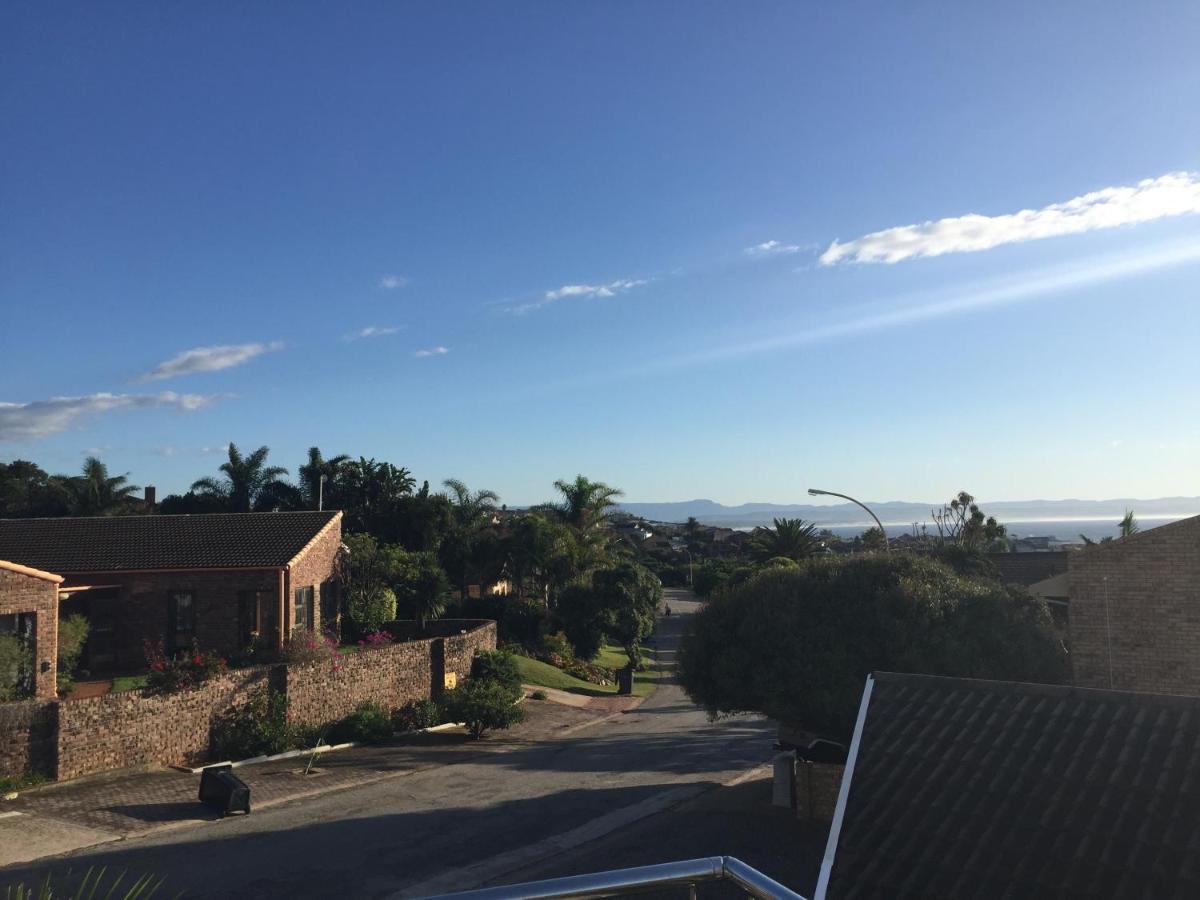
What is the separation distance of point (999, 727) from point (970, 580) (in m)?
11.8

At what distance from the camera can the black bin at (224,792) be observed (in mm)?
17266

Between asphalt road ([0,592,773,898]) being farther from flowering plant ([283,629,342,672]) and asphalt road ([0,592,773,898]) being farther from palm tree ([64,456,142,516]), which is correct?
palm tree ([64,456,142,516])

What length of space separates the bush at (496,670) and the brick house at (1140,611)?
17.1 meters

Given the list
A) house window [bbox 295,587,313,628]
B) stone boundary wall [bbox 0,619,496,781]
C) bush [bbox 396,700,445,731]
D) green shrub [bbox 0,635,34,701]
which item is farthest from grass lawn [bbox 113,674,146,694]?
bush [bbox 396,700,445,731]

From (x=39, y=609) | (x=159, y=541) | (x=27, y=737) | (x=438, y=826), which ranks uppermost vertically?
(x=159, y=541)

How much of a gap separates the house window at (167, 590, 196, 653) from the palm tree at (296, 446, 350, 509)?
65.4ft

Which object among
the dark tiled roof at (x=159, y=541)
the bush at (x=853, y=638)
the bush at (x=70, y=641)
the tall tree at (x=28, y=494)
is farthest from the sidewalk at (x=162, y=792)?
the tall tree at (x=28, y=494)

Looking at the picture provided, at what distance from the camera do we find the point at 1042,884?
6023 millimetres

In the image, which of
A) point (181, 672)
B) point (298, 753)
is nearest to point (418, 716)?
point (298, 753)

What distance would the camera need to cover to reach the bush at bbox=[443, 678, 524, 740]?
85.0 ft

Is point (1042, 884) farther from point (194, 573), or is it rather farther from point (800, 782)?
point (194, 573)

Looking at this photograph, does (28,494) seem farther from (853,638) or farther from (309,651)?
(853,638)

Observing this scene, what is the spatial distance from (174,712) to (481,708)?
846cm

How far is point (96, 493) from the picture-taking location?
54969mm
